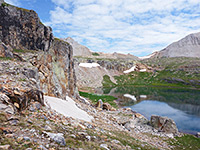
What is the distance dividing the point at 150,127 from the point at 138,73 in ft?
434

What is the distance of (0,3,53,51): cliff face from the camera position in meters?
19.6

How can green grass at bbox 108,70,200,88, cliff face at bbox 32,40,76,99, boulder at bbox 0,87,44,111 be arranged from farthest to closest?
green grass at bbox 108,70,200,88, cliff face at bbox 32,40,76,99, boulder at bbox 0,87,44,111

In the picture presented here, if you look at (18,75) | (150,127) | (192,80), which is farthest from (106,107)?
(192,80)

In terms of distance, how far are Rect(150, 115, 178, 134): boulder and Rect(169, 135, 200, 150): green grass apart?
2140 millimetres

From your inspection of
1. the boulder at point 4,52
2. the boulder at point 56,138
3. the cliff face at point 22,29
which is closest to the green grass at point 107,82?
A: the cliff face at point 22,29

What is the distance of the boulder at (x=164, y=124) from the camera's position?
92.5 ft

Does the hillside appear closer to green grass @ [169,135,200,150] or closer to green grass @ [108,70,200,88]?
green grass @ [169,135,200,150]

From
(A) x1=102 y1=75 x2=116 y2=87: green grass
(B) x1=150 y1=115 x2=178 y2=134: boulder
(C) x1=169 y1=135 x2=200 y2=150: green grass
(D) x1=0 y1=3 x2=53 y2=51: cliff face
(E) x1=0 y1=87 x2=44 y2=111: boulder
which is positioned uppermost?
(D) x1=0 y1=3 x2=53 y2=51: cliff face

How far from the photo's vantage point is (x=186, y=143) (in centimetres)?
2441

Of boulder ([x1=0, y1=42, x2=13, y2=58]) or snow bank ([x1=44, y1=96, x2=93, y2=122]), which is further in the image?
boulder ([x1=0, y1=42, x2=13, y2=58])

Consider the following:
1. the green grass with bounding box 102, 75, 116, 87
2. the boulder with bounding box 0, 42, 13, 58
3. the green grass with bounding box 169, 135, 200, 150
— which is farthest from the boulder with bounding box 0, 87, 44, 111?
the green grass with bounding box 102, 75, 116, 87

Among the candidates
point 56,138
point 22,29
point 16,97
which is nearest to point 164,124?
point 56,138

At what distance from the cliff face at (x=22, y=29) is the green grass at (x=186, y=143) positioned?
27960mm

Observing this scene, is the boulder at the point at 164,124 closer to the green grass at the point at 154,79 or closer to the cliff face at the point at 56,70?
the cliff face at the point at 56,70
